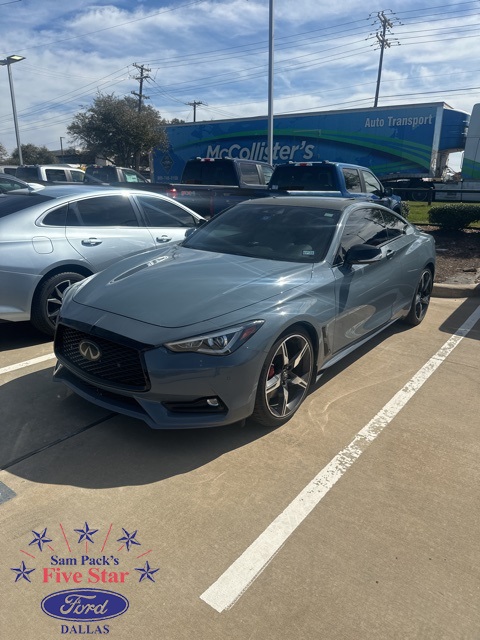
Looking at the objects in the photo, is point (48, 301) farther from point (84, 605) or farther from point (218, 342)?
point (84, 605)

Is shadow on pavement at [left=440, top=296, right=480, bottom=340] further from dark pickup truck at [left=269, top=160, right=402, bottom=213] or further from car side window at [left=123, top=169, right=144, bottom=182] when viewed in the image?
car side window at [left=123, top=169, right=144, bottom=182]

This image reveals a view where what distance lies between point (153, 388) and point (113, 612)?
1193 millimetres

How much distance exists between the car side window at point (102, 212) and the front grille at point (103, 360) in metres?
2.30

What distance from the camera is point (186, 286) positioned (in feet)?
11.3

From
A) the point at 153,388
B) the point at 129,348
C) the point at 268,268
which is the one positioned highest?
the point at 268,268

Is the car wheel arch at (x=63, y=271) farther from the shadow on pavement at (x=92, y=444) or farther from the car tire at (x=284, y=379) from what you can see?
the car tire at (x=284, y=379)

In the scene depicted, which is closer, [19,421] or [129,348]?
[129,348]

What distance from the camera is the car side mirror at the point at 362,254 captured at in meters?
3.96

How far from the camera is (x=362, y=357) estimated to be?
4836mm

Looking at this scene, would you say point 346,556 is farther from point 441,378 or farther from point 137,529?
point 441,378

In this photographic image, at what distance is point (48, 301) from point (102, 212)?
4.36 ft

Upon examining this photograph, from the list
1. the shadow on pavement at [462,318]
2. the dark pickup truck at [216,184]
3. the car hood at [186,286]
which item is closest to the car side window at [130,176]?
the dark pickup truck at [216,184]

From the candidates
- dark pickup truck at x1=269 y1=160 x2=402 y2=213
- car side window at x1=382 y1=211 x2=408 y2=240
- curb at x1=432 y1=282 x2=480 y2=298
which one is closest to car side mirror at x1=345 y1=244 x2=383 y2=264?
car side window at x1=382 y1=211 x2=408 y2=240

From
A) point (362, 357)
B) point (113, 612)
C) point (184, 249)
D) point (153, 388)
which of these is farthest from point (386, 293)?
point (113, 612)
